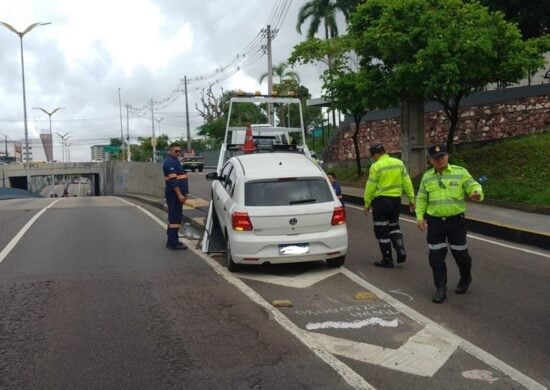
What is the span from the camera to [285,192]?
8422 millimetres

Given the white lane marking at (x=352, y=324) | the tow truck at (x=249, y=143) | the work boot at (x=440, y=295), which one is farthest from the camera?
the tow truck at (x=249, y=143)

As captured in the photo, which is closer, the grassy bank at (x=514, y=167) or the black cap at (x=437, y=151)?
the black cap at (x=437, y=151)

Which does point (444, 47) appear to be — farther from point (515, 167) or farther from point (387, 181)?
point (387, 181)

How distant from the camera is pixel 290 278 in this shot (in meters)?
8.12

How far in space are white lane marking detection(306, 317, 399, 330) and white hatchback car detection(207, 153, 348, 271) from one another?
7.04ft

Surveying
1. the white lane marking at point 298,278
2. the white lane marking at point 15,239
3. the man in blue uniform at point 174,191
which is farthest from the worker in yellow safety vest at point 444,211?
the white lane marking at point 15,239

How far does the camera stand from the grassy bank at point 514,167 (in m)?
14.7

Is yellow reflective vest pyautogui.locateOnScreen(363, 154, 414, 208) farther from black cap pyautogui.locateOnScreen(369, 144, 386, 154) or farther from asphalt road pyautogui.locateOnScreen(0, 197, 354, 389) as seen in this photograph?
asphalt road pyautogui.locateOnScreen(0, 197, 354, 389)

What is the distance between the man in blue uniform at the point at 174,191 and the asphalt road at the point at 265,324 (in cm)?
65

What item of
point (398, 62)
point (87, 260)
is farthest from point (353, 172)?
point (87, 260)

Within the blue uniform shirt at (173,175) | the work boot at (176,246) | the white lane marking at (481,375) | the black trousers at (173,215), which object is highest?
the blue uniform shirt at (173,175)

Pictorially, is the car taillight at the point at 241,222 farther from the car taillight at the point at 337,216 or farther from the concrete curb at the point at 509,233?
the concrete curb at the point at 509,233

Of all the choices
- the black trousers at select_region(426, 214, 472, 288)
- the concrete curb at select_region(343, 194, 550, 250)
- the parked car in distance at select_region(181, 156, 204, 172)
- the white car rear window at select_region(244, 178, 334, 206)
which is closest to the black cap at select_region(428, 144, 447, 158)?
the black trousers at select_region(426, 214, 472, 288)

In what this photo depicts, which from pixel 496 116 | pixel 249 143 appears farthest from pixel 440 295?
pixel 496 116
